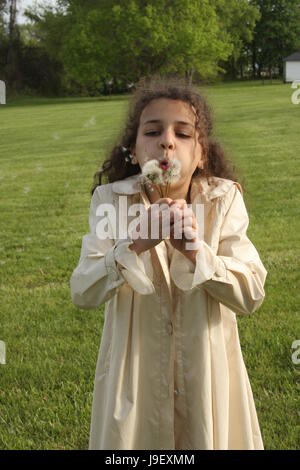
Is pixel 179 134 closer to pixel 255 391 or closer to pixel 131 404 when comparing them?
pixel 131 404

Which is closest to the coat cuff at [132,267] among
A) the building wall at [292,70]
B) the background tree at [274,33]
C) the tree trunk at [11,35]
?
the tree trunk at [11,35]

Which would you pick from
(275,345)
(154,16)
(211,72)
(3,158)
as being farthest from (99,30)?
(275,345)

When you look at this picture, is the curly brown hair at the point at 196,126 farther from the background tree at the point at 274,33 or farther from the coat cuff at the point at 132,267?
the background tree at the point at 274,33

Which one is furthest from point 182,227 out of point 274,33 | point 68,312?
point 274,33

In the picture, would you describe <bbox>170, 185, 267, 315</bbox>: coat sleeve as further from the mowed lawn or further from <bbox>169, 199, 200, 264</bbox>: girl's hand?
the mowed lawn

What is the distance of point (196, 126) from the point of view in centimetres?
188

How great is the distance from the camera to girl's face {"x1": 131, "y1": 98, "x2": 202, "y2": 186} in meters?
1.76

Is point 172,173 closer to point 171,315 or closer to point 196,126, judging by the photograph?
point 196,126

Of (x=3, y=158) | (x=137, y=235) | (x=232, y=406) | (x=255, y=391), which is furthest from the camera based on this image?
(x=3, y=158)

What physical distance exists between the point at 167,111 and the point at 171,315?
26.8 inches

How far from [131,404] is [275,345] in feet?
6.04

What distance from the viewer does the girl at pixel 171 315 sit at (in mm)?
1765

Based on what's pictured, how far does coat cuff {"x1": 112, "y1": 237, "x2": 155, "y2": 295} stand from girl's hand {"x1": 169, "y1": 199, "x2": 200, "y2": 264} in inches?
5.1

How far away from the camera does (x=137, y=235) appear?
1613mm
